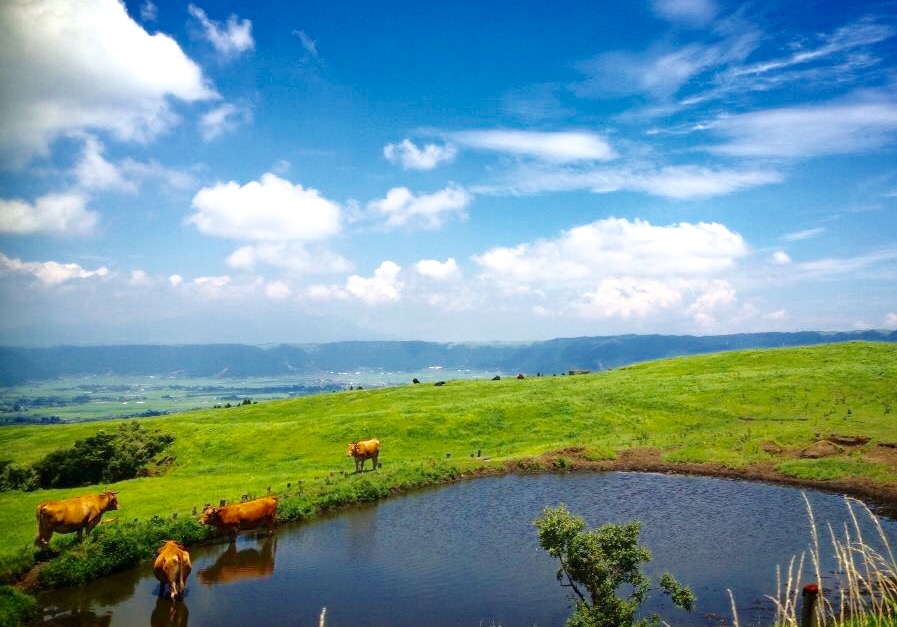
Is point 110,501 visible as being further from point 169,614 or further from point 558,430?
point 558,430

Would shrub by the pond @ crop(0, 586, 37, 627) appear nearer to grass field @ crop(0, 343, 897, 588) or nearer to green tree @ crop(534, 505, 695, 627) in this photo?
grass field @ crop(0, 343, 897, 588)

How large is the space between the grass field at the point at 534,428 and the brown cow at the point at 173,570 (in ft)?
35.9

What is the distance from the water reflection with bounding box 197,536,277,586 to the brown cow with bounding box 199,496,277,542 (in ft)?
3.47

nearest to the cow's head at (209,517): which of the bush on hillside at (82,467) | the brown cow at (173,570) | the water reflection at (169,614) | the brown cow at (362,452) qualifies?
the brown cow at (173,570)

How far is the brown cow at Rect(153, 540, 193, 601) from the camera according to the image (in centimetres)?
2497

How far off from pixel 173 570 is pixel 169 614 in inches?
72.5

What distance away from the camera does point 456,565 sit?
91.6 feet

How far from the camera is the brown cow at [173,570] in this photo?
24969mm

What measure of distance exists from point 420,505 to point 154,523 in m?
16.3

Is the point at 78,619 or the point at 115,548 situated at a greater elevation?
the point at 115,548

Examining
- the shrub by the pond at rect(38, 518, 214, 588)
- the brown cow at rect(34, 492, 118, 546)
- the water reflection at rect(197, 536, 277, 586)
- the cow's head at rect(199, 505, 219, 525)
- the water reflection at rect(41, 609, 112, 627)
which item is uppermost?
the brown cow at rect(34, 492, 118, 546)

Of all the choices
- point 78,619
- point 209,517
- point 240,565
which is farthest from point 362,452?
point 78,619

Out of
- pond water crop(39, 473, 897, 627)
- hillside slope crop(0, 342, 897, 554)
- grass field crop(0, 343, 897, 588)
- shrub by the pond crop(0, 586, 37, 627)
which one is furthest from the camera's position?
grass field crop(0, 343, 897, 588)

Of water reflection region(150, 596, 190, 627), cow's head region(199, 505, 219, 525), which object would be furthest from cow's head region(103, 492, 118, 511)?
water reflection region(150, 596, 190, 627)
